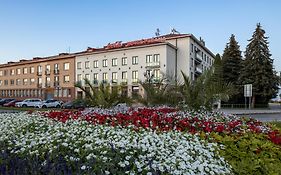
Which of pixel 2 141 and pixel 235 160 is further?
pixel 2 141

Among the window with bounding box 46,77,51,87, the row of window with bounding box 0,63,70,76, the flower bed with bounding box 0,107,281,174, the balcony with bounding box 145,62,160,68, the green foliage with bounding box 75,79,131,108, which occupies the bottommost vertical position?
the flower bed with bounding box 0,107,281,174

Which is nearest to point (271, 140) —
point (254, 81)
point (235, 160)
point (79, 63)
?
point (235, 160)

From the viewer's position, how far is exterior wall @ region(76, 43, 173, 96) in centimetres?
4812

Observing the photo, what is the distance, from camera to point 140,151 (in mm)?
4176

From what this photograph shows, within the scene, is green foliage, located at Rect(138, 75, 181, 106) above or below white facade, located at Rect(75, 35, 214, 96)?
below

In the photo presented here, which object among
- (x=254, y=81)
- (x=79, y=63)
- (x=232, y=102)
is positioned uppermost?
(x=79, y=63)

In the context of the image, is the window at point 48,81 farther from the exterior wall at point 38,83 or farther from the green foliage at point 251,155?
the green foliage at point 251,155

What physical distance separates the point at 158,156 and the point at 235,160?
151 centimetres

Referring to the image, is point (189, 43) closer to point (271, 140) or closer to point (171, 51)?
point (171, 51)

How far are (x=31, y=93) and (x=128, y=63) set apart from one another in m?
30.4

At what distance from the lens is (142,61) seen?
50750 mm

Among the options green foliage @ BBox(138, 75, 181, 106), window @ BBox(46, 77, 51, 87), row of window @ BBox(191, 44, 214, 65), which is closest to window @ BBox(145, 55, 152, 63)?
row of window @ BBox(191, 44, 214, 65)

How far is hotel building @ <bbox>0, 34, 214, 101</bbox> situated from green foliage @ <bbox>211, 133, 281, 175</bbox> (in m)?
34.3

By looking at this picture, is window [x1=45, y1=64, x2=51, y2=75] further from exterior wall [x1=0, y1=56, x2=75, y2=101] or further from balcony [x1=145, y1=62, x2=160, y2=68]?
balcony [x1=145, y1=62, x2=160, y2=68]
